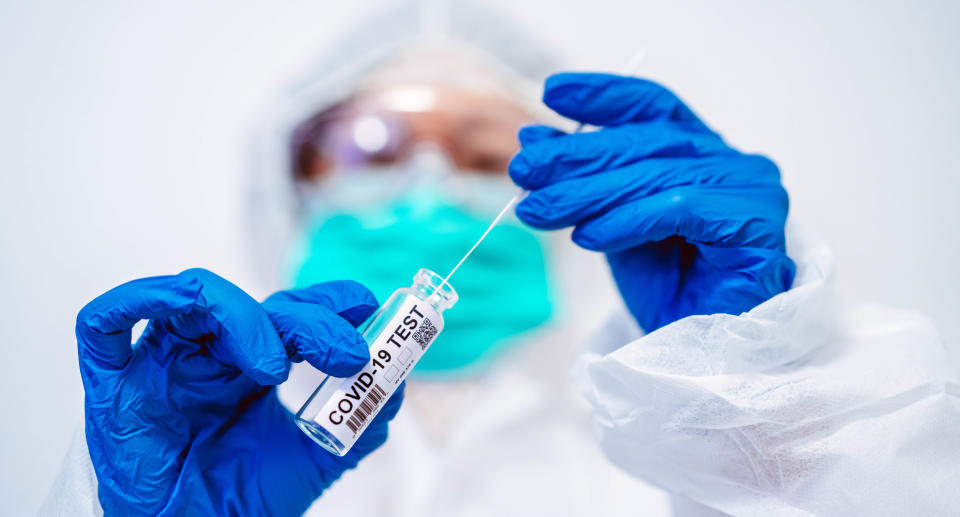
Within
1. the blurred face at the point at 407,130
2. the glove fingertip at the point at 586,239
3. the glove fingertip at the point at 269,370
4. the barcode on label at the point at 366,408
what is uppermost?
the blurred face at the point at 407,130

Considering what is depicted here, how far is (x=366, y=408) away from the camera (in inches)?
28.4

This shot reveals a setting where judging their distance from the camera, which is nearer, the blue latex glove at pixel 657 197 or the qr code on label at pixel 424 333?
the qr code on label at pixel 424 333

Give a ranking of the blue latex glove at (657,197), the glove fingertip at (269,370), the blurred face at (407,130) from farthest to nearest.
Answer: the blurred face at (407,130), the blue latex glove at (657,197), the glove fingertip at (269,370)

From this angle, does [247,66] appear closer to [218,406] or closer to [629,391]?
[218,406]

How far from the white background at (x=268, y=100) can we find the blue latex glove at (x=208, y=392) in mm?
690

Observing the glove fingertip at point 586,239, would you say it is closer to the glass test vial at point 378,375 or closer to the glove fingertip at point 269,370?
the glass test vial at point 378,375

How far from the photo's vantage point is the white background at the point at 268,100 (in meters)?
1.37

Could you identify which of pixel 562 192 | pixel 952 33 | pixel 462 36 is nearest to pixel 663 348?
pixel 562 192

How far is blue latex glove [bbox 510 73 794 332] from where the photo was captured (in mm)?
868

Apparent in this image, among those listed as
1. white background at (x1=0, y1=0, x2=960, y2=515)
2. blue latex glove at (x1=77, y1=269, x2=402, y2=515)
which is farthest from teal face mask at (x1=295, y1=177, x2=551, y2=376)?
blue latex glove at (x1=77, y1=269, x2=402, y2=515)

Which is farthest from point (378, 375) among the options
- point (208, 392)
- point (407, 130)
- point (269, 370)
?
point (407, 130)

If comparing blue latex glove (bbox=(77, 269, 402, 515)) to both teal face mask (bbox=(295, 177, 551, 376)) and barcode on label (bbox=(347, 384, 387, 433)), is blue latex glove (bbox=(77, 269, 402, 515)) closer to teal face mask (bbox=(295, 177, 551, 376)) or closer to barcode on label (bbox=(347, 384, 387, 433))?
barcode on label (bbox=(347, 384, 387, 433))

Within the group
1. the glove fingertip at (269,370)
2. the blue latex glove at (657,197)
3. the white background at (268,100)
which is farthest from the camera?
the white background at (268,100)

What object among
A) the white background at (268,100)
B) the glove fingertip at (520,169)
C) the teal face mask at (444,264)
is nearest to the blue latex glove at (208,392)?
the glove fingertip at (520,169)
